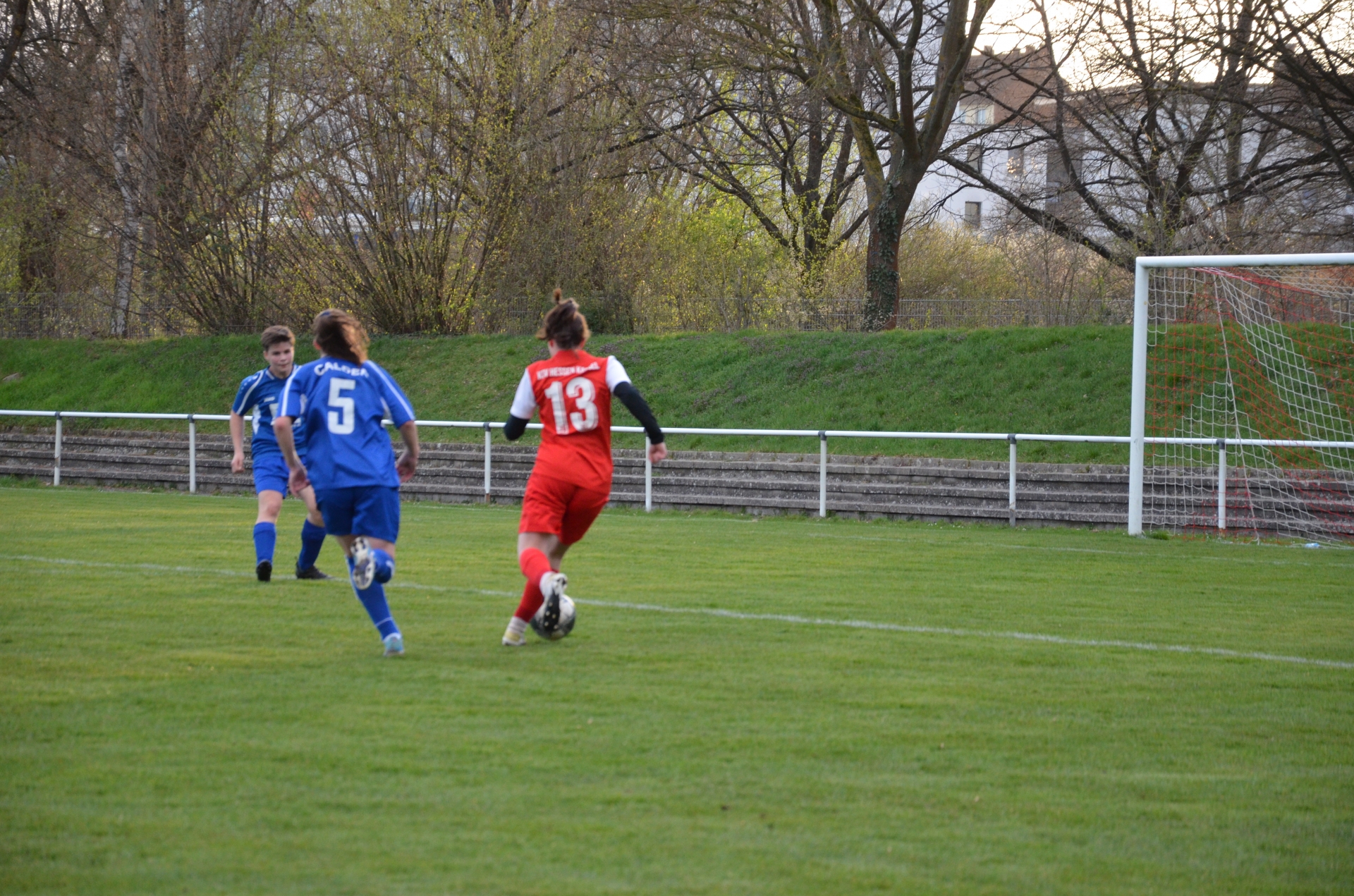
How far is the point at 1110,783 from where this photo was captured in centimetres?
482

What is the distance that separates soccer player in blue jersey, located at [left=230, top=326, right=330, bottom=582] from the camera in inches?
397

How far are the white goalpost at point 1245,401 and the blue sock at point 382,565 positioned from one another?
9999 millimetres

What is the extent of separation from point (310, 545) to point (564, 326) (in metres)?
3.89

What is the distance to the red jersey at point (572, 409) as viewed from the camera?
7.18 metres

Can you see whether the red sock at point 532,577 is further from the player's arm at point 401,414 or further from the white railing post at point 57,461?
the white railing post at point 57,461

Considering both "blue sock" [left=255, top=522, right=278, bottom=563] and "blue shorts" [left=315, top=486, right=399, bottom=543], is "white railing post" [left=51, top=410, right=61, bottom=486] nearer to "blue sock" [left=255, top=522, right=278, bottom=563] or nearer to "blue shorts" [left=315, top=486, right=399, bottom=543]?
"blue sock" [left=255, top=522, right=278, bottom=563]

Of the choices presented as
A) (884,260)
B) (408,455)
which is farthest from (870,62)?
(408,455)

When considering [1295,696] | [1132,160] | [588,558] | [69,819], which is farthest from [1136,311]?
[1132,160]

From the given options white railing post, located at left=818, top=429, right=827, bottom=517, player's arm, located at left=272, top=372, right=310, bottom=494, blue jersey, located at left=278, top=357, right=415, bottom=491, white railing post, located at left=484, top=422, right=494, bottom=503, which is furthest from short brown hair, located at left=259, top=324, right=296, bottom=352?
white railing post, located at left=484, top=422, right=494, bottom=503

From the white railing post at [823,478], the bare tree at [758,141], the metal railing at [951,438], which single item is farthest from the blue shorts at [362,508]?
the bare tree at [758,141]

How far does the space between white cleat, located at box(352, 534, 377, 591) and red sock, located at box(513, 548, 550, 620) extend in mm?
743

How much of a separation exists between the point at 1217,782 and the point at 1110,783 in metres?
0.40

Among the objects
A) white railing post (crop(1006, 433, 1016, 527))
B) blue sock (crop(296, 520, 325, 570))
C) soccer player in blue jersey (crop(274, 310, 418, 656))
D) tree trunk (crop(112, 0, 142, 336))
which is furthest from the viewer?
tree trunk (crop(112, 0, 142, 336))

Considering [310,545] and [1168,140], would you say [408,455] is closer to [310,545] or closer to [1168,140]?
[310,545]
